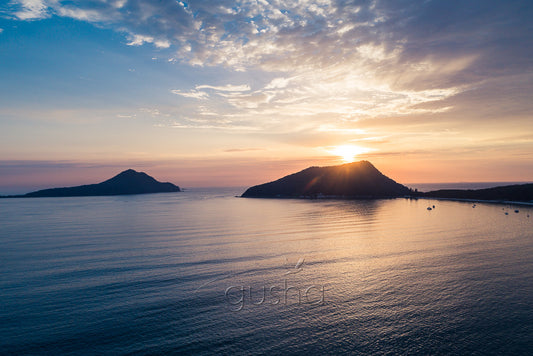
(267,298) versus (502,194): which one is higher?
(502,194)

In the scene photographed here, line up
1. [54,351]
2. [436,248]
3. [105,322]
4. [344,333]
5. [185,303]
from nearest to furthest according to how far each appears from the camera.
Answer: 1. [54,351]
2. [344,333]
3. [105,322]
4. [185,303]
5. [436,248]

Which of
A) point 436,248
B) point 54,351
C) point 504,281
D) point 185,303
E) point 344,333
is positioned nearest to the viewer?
point 54,351

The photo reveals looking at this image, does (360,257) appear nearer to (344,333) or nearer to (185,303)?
(344,333)

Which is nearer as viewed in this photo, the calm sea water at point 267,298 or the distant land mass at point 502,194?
the calm sea water at point 267,298

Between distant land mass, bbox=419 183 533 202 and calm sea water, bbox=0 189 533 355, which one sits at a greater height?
distant land mass, bbox=419 183 533 202

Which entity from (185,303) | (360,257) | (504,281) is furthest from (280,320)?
(504,281)

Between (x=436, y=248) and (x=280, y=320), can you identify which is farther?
(x=436, y=248)

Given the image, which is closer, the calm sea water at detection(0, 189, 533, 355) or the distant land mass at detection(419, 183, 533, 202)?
the calm sea water at detection(0, 189, 533, 355)

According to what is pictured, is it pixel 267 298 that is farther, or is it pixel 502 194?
pixel 502 194

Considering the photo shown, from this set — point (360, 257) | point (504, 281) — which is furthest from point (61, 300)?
point (504, 281)

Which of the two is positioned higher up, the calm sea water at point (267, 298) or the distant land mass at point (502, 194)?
the distant land mass at point (502, 194)
